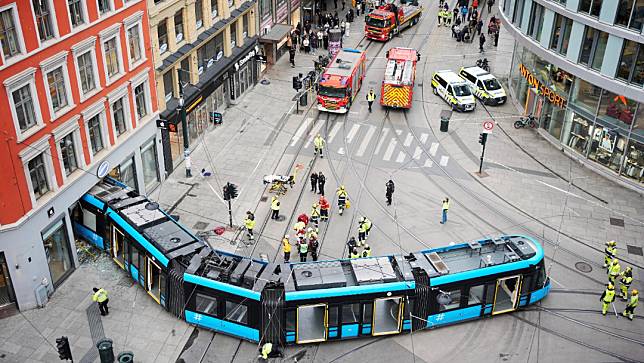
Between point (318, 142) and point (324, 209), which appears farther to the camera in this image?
point (318, 142)

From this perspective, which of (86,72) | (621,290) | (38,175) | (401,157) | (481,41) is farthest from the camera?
(481,41)

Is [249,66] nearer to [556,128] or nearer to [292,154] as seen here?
[292,154]

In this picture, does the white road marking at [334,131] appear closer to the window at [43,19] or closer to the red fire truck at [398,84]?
the red fire truck at [398,84]

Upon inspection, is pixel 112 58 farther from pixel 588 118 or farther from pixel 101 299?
pixel 588 118

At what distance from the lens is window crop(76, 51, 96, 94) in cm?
3198

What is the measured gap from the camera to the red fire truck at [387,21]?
65.8 m

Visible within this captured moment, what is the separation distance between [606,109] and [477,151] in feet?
28.4

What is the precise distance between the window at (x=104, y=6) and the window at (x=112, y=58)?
1.50 meters

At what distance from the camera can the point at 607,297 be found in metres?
30.6

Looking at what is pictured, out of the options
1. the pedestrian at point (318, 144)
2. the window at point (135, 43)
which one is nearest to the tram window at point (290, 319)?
the window at point (135, 43)

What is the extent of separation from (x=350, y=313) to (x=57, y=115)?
629 inches

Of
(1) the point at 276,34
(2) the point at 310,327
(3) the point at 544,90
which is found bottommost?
(2) the point at 310,327

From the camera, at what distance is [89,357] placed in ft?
93.1

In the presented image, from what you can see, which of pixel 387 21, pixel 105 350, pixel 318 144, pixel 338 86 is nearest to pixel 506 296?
pixel 105 350
